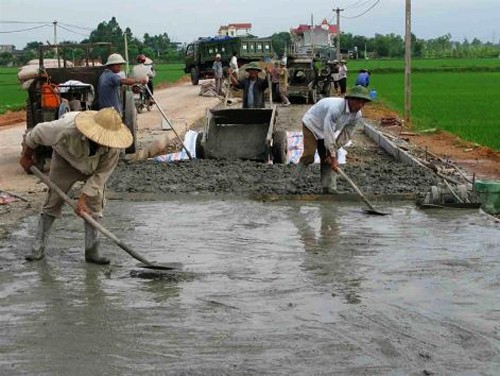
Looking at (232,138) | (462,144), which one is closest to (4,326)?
(232,138)

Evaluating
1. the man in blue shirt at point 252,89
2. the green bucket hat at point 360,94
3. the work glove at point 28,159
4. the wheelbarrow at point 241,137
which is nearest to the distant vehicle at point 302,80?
the man in blue shirt at point 252,89

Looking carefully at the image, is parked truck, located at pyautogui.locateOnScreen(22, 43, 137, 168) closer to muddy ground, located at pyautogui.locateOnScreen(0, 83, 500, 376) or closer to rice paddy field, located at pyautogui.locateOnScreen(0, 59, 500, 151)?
muddy ground, located at pyautogui.locateOnScreen(0, 83, 500, 376)

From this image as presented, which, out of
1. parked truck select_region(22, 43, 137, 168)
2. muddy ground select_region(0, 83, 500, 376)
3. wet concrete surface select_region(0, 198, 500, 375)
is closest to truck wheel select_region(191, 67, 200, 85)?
parked truck select_region(22, 43, 137, 168)

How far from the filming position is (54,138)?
6.36 m

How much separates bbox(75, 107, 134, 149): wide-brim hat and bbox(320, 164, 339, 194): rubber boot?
4131mm

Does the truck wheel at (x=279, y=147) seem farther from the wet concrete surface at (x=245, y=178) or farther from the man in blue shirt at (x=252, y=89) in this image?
the man in blue shirt at (x=252, y=89)

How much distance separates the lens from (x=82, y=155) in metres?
6.48

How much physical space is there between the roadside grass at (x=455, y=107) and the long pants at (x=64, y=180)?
449 inches

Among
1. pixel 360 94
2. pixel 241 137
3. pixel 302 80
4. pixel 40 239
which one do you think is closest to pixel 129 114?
pixel 241 137

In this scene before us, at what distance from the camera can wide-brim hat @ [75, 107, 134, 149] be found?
611cm

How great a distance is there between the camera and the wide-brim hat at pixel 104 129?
611 cm

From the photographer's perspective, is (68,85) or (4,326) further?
(68,85)

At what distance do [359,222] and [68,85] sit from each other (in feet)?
18.6

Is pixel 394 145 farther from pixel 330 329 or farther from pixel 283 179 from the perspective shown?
pixel 330 329
